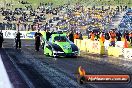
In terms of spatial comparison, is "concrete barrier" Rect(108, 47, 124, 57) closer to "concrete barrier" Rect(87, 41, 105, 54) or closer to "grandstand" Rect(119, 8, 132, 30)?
"concrete barrier" Rect(87, 41, 105, 54)

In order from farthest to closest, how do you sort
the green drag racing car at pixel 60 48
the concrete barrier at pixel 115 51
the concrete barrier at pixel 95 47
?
the concrete barrier at pixel 95 47 → the concrete barrier at pixel 115 51 → the green drag racing car at pixel 60 48

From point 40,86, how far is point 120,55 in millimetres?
17827

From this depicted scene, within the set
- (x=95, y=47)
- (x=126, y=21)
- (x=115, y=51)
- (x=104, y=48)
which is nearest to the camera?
(x=115, y=51)

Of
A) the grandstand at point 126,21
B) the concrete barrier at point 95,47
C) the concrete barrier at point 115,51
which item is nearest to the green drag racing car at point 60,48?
the concrete barrier at point 115,51

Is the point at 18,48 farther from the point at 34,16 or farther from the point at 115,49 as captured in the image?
the point at 34,16

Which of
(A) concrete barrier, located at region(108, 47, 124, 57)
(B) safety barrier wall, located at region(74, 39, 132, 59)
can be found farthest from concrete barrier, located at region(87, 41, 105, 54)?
(A) concrete barrier, located at region(108, 47, 124, 57)

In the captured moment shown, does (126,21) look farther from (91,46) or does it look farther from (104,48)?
(104,48)

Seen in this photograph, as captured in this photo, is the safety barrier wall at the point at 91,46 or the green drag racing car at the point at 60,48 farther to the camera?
the safety barrier wall at the point at 91,46

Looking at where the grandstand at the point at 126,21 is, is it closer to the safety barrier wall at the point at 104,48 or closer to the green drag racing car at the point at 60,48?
the safety barrier wall at the point at 104,48

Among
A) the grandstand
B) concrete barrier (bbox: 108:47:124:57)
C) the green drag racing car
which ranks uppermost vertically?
the grandstand

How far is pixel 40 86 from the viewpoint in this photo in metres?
13.9

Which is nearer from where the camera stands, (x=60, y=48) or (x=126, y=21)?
(x=60, y=48)

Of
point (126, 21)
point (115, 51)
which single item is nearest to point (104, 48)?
point (115, 51)

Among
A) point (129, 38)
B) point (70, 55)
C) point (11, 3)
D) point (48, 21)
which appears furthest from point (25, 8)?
point (70, 55)
